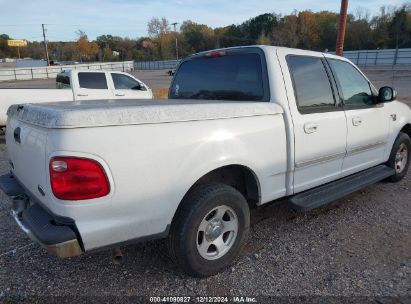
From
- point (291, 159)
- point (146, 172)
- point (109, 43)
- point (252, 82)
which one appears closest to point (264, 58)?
point (252, 82)

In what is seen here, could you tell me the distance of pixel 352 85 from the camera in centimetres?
428

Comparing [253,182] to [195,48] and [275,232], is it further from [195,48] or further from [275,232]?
[195,48]

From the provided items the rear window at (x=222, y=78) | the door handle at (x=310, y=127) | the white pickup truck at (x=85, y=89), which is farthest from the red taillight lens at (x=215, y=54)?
the white pickup truck at (x=85, y=89)

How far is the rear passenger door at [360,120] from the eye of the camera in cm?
408

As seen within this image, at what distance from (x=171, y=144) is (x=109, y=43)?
12842 cm

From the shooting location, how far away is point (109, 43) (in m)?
121

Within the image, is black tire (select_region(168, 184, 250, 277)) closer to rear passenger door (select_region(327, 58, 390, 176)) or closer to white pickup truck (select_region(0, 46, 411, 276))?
white pickup truck (select_region(0, 46, 411, 276))

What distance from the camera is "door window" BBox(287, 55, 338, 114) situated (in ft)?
11.6

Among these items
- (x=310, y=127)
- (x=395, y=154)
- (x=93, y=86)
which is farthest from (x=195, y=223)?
(x=93, y=86)

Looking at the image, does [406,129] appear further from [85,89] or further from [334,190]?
[85,89]

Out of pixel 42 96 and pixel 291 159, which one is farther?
pixel 42 96

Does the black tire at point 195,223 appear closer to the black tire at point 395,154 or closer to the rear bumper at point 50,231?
the rear bumper at point 50,231

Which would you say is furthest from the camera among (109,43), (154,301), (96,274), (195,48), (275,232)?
(109,43)

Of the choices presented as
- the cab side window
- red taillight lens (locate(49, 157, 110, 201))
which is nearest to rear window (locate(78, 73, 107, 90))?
the cab side window
